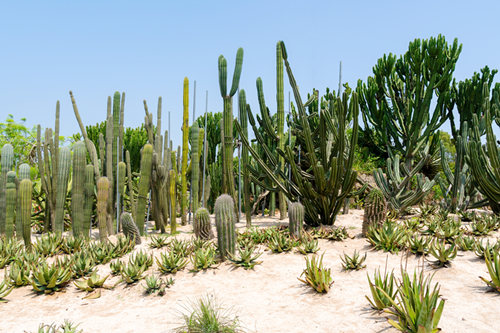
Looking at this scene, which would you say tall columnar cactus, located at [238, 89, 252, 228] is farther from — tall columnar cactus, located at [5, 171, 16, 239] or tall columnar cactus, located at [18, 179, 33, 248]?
tall columnar cactus, located at [5, 171, 16, 239]

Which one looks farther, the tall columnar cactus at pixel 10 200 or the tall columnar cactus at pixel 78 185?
the tall columnar cactus at pixel 10 200

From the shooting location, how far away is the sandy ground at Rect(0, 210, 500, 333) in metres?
3.85

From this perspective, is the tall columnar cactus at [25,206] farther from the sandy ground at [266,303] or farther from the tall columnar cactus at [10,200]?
the sandy ground at [266,303]

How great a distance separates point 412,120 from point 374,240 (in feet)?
21.3

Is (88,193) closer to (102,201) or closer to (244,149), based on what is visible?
(102,201)

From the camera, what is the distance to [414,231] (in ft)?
23.3

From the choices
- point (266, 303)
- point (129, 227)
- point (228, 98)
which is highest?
point (228, 98)

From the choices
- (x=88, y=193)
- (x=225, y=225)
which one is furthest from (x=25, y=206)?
(x=225, y=225)

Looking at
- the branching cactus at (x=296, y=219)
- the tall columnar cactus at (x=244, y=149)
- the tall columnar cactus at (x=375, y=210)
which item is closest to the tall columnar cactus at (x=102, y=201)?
the tall columnar cactus at (x=244, y=149)

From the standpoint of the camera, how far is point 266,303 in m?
4.50

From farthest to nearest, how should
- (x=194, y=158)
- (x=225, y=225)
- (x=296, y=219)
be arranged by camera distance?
(x=194, y=158)
(x=296, y=219)
(x=225, y=225)

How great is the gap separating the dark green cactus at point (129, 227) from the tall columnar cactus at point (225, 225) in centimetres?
186

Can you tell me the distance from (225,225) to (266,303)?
1.55 metres

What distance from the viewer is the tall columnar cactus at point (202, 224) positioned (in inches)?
266
